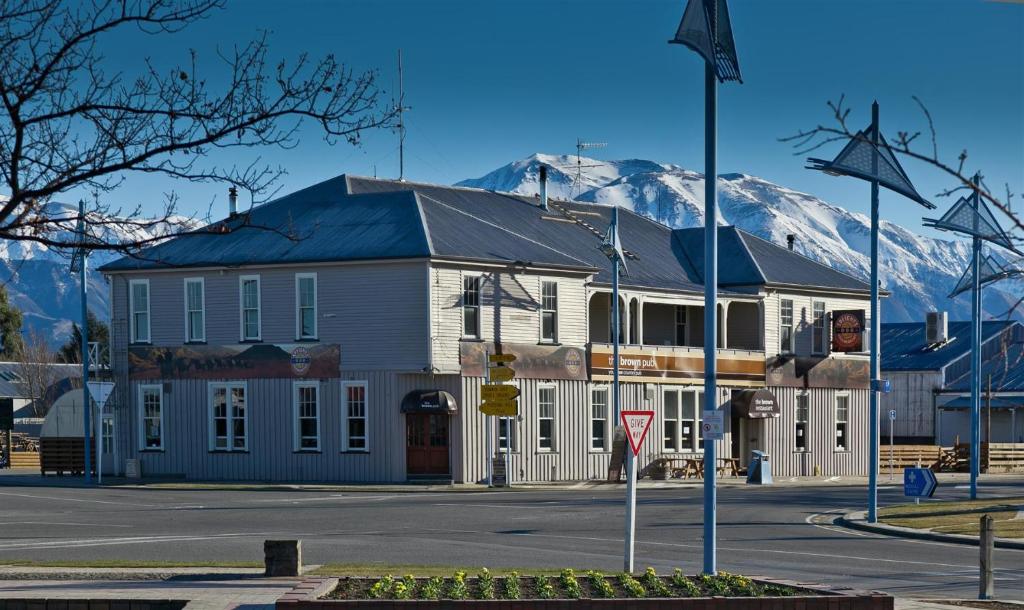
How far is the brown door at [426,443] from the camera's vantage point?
148 feet

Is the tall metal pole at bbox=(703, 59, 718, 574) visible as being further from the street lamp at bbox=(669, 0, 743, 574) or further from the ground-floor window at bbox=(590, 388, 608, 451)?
the ground-floor window at bbox=(590, 388, 608, 451)

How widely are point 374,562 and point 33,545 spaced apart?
6.27 meters

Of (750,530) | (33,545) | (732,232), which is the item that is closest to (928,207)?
(750,530)

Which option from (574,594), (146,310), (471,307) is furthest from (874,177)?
(146,310)

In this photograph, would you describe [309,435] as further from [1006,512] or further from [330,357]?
[1006,512]

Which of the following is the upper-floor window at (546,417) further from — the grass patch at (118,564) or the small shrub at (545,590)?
the small shrub at (545,590)

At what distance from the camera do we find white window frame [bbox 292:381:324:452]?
1809 inches

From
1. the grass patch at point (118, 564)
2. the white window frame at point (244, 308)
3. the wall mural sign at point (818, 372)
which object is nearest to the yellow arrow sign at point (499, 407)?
the white window frame at point (244, 308)

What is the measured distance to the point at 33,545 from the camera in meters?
23.5

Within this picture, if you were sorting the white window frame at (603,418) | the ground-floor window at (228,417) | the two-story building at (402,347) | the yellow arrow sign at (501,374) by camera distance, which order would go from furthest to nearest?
the white window frame at (603,418)
the ground-floor window at (228,417)
the two-story building at (402,347)
the yellow arrow sign at (501,374)

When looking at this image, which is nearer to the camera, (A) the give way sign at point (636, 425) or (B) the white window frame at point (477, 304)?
(A) the give way sign at point (636, 425)

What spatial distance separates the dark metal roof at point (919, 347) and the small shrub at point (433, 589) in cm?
6783

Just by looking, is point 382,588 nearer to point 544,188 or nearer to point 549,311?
point 549,311

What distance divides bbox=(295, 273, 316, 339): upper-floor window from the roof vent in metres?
40.8
